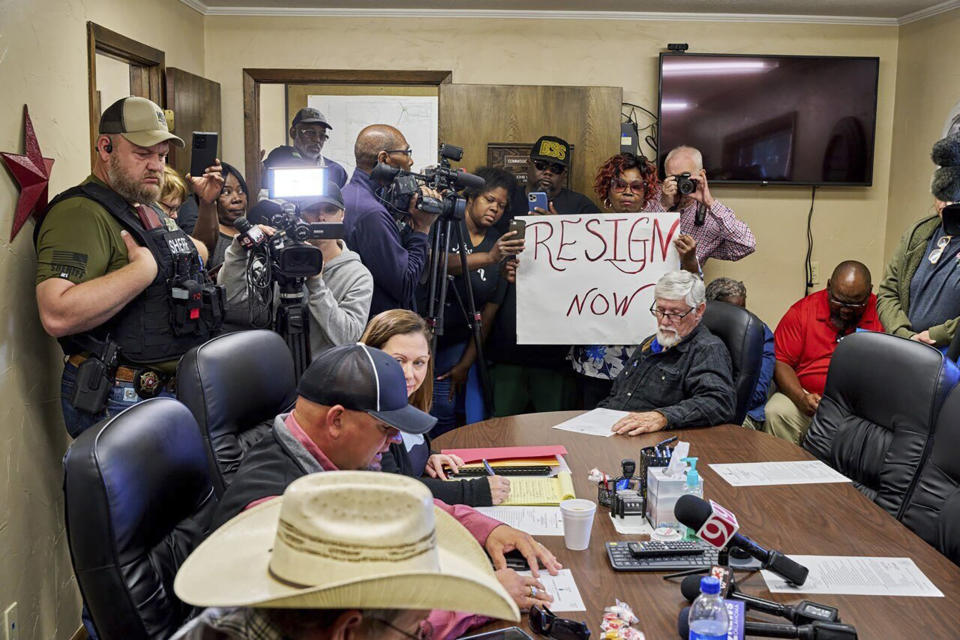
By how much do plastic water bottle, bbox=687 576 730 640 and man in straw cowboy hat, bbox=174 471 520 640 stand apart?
1.72ft

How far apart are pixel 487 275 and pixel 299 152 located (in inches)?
40.3

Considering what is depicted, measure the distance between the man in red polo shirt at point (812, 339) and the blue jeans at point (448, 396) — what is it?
1.52 metres

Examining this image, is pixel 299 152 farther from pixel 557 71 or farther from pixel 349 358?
pixel 349 358

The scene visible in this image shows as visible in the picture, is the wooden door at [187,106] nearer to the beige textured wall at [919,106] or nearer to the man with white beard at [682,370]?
the man with white beard at [682,370]

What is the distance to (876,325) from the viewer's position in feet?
13.7

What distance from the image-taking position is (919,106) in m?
4.93

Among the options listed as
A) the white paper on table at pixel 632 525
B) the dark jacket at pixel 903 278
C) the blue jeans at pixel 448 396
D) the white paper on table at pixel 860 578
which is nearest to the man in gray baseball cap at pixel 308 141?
the blue jeans at pixel 448 396

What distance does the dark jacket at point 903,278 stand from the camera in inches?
132

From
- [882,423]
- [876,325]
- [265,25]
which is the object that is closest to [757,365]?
[882,423]

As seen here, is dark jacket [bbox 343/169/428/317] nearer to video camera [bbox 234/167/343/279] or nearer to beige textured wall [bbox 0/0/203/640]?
video camera [bbox 234/167/343/279]

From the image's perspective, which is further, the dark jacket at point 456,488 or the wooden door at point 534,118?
the wooden door at point 534,118

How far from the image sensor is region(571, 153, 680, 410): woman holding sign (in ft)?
12.0

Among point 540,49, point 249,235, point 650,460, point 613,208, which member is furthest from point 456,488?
point 540,49

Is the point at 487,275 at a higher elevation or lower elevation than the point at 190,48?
lower
